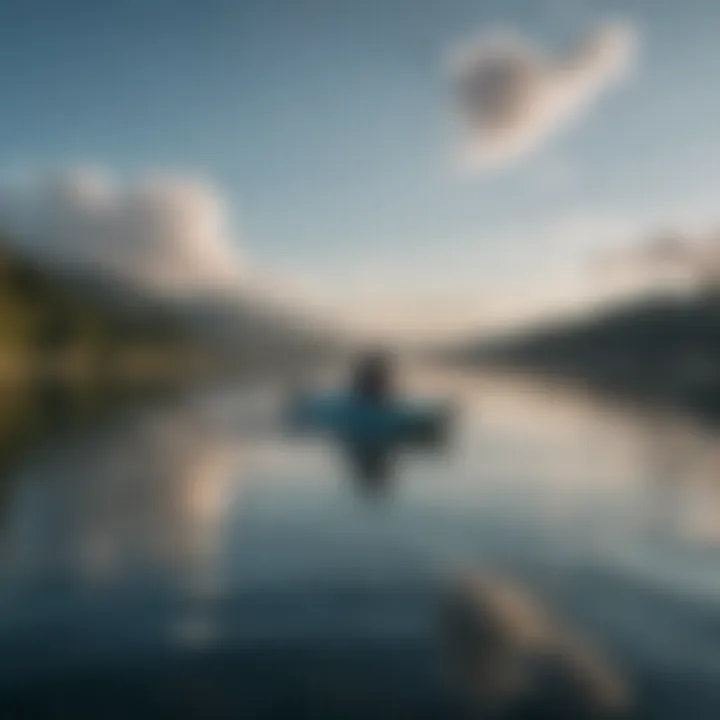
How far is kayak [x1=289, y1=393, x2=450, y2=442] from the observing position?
31.9 meters

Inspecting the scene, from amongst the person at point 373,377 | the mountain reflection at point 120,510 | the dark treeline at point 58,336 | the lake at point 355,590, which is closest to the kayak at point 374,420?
the person at point 373,377

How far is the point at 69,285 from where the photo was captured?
186m

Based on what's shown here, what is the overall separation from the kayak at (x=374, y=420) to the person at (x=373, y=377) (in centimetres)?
41

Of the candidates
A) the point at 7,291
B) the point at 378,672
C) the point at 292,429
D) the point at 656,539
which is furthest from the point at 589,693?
the point at 7,291

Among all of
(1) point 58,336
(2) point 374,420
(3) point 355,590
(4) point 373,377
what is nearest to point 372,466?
(2) point 374,420

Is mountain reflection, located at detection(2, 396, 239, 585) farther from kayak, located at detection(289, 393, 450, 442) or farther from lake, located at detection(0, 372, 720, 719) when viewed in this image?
kayak, located at detection(289, 393, 450, 442)

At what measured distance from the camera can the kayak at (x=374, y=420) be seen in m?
31.9

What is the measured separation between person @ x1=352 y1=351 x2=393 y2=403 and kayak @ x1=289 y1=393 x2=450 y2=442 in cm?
41

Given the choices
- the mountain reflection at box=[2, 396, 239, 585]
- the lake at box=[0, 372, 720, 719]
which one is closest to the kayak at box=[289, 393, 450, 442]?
the mountain reflection at box=[2, 396, 239, 585]

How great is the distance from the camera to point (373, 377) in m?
34.5

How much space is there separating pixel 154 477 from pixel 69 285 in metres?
175

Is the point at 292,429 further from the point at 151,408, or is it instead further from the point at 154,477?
the point at 151,408

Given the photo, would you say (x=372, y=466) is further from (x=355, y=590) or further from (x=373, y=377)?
(x=355, y=590)

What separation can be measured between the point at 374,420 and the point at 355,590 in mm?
20363
